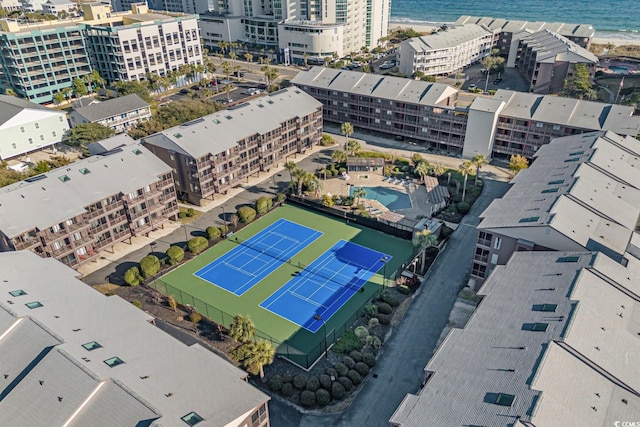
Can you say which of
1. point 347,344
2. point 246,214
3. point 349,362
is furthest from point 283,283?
point 349,362

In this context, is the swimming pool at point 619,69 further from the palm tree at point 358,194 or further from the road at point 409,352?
the palm tree at point 358,194

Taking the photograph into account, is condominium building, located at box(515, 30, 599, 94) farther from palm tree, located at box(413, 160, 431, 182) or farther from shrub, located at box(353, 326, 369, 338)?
shrub, located at box(353, 326, 369, 338)

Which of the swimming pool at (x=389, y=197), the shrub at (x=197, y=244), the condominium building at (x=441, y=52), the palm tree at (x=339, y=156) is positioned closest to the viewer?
the shrub at (x=197, y=244)

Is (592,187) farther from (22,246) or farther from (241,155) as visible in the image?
(22,246)

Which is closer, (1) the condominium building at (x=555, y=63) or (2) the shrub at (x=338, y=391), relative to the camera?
(2) the shrub at (x=338, y=391)

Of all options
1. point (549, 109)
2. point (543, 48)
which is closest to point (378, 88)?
point (549, 109)

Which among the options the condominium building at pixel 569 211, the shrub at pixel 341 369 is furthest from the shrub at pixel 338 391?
the condominium building at pixel 569 211

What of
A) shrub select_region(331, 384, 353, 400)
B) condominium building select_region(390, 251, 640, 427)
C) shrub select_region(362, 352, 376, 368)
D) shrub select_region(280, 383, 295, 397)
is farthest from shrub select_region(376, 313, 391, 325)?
shrub select_region(280, 383, 295, 397)
